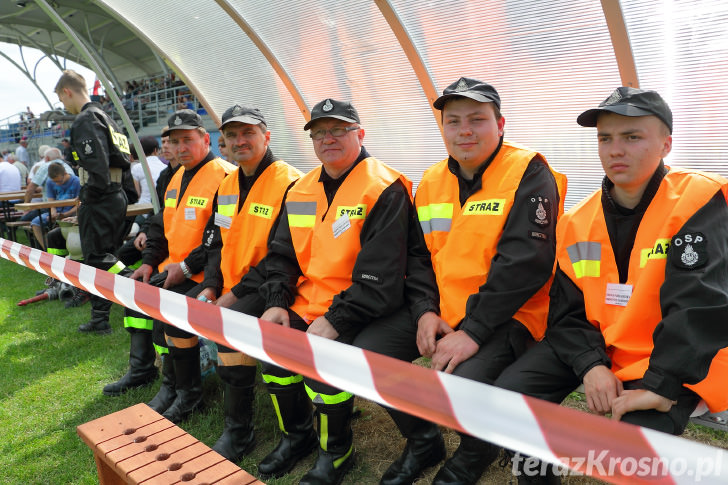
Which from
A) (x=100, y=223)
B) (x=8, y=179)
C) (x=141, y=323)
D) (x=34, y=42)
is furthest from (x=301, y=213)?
(x=34, y=42)

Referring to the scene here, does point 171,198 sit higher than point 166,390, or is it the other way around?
point 171,198

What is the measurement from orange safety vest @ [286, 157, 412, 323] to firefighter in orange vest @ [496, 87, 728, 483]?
109 cm

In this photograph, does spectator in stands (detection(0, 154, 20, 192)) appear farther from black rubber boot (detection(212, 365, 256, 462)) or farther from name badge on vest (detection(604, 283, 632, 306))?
Result: name badge on vest (detection(604, 283, 632, 306))

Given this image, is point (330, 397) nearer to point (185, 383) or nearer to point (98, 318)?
point (185, 383)

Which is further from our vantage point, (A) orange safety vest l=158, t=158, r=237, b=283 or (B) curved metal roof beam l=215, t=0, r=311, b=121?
(B) curved metal roof beam l=215, t=0, r=311, b=121

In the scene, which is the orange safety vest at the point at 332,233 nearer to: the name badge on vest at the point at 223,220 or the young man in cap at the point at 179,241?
the name badge on vest at the point at 223,220

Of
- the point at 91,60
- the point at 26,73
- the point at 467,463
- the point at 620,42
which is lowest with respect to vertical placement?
the point at 467,463

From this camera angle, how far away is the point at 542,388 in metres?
2.37

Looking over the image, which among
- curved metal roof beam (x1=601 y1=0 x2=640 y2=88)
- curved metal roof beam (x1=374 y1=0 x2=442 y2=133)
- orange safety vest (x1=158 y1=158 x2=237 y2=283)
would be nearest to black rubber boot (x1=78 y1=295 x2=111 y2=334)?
orange safety vest (x1=158 y1=158 x2=237 y2=283)

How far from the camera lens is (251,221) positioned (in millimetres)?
3777

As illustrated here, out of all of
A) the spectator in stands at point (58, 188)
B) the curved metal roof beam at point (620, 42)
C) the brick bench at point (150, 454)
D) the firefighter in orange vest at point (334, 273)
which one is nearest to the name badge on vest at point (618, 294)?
the firefighter in orange vest at point (334, 273)

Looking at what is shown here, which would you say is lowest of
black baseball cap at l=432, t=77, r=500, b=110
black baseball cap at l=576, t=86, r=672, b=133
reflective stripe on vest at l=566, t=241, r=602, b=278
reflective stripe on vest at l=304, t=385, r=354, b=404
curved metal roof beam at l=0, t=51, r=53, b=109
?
reflective stripe on vest at l=304, t=385, r=354, b=404

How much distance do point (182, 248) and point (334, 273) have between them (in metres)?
1.74

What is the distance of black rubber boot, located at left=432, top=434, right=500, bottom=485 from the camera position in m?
2.58
